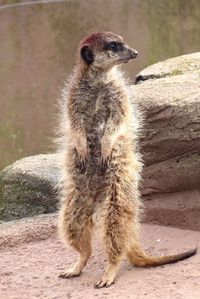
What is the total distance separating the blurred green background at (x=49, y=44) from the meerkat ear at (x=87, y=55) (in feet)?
11.2

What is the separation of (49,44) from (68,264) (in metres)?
3.83

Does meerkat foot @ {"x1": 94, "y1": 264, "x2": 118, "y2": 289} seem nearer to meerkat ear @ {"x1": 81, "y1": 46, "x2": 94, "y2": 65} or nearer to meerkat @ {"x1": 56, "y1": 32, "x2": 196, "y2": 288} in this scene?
meerkat @ {"x1": 56, "y1": 32, "x2": 196, "y2": 288}

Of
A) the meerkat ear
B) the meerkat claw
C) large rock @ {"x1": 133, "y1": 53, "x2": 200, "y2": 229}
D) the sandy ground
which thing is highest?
the meerkat ear

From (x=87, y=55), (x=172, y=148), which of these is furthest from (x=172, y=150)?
(x=87, y=55)

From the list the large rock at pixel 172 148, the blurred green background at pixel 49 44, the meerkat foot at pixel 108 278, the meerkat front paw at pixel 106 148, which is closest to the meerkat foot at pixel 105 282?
the meerkat foot at pixel 108 278

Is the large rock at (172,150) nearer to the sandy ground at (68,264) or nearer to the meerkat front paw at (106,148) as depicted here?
the sandy ground at (68,264)

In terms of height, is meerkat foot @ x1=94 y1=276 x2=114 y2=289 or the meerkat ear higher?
the meerkat ear

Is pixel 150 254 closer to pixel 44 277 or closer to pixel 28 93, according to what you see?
pixel 44 277

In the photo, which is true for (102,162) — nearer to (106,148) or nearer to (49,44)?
(106,148)

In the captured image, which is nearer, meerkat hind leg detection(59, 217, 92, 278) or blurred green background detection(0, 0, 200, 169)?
meerkat hind leg detection(59, 217, 92, 278)

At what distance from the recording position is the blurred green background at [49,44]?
7.03m

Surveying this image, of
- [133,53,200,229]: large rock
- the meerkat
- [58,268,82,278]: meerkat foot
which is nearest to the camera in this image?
the meerkat

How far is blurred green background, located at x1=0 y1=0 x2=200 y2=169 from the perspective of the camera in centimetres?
703

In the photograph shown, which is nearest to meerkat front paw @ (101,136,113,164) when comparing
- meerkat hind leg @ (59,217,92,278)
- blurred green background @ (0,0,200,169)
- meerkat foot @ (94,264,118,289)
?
meerkat hind leg @ (59,217,92,278)
